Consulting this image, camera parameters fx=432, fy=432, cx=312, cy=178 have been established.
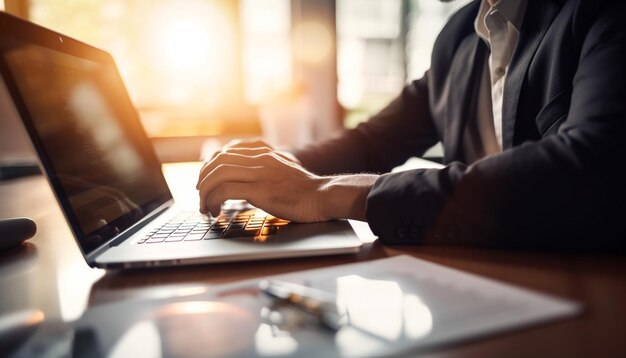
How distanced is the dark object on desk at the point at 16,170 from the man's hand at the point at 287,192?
3.54 ft

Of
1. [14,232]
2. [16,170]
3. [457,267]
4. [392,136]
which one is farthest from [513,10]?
[16,170]

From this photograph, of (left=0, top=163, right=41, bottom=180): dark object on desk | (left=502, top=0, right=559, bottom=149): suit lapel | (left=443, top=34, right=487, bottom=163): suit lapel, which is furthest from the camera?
(left=0, top=163, right=41, bottom=180): dark object on desk

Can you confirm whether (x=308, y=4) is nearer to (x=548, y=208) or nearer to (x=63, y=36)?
(x=63, y=36)

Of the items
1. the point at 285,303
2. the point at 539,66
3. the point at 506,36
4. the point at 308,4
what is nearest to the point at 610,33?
the point at 539,66

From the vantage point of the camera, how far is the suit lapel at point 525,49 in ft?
2.30

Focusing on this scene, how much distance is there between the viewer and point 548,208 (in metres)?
0.45

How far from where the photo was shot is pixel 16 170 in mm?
1354

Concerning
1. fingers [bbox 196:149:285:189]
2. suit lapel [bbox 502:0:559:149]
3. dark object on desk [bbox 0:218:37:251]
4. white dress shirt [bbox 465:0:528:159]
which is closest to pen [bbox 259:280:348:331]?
fingers [bbox 196:149:285:189]

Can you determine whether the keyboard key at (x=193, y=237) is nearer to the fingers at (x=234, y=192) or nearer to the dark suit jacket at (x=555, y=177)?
the fingers at (x=234, y=192)

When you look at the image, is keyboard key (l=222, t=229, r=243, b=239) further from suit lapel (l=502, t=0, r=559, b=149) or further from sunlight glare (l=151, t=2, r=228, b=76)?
sunlight glare (l=151, t=2, r=228, b=76)

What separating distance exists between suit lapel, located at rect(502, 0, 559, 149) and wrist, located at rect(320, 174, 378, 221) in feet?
1.12

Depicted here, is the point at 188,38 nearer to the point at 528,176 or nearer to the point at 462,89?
the point at 462,89

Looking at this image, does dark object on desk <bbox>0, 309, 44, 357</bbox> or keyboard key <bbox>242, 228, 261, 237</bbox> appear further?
keyboard key <bbox>242, 228, 261, 237</bbox>

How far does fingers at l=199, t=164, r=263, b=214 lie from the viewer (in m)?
0.56
